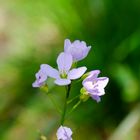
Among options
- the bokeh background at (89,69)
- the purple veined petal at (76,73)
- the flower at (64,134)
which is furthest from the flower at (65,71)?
the bokeh background at (89,69)

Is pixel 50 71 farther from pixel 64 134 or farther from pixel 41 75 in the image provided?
pixel 64 134

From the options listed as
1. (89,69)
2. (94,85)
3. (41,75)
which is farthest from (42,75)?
(89,69)

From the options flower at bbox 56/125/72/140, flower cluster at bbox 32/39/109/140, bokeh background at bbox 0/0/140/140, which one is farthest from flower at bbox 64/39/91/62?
Answer: bokeh background at bbox 0/0/140/140

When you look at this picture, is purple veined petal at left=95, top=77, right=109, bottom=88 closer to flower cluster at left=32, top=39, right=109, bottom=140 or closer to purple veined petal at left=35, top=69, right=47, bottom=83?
flower cluster at left=32, top=39, right=109, bottom=140

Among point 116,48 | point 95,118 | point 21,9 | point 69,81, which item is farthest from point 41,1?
point 69,81

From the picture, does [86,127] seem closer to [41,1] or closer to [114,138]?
[114,138]

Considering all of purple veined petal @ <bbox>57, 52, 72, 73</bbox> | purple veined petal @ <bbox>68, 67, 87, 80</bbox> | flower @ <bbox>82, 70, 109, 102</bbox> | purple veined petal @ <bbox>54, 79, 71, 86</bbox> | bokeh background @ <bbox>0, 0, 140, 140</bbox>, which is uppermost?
bokeh background @ <bbox>0, 0, 140, 140</bbox>

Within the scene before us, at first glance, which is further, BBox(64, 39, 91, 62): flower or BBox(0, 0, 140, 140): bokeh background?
BBox(0, 0, 140, 140): bokeh background
